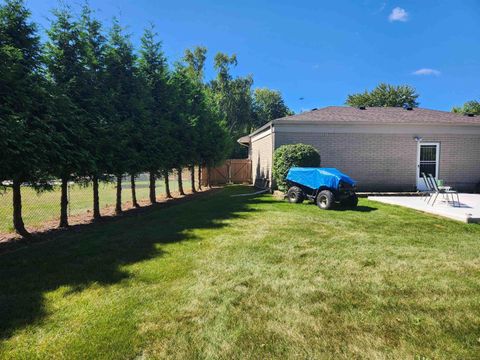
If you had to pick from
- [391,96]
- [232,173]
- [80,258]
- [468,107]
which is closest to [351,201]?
[80,258]

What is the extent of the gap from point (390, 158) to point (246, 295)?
44.4 feet

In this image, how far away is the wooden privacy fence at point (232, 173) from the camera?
23.9 meters

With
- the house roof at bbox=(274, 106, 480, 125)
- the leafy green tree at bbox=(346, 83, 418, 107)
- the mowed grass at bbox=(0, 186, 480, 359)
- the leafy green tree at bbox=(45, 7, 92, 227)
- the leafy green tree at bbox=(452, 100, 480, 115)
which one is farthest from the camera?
the leafy green tree at bbox=(346, 83, 418, 107)

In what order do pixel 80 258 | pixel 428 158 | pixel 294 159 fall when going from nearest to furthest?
pixel 80 258 → pixel 294 159 → pixel 428 158

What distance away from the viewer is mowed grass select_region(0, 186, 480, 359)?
2.61 meters

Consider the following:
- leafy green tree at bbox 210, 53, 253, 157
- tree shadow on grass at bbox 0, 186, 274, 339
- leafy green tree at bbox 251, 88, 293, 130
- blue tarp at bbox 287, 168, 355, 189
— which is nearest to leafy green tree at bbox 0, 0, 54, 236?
tree shadow on grass at bbox 0, 186, 274, 339

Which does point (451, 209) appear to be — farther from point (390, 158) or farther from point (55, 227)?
point (55, 227)

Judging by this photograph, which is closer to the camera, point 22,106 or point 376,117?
point 22,106

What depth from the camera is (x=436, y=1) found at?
38.4ft

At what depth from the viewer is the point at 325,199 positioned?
9.38 metres

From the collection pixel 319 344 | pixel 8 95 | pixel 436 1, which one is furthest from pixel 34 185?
pixel 436 1

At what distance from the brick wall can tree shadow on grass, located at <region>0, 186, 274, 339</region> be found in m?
8.03

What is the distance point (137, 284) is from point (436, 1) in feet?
49.8

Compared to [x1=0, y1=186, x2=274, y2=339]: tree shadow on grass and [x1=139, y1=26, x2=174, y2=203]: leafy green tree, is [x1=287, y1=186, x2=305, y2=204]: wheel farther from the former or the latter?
[x1=139, y1=26, x2=174, y2=203]: leafy green tree
